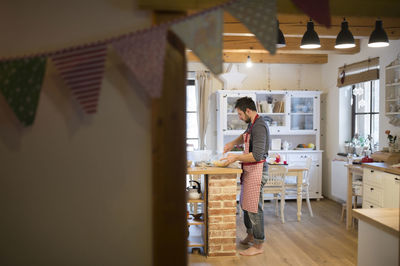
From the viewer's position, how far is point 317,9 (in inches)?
66.8

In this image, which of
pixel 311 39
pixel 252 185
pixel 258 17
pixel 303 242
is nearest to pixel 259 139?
pixel 252 185

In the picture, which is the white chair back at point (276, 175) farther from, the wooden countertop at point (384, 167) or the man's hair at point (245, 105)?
the man's hair at point (245, 105)

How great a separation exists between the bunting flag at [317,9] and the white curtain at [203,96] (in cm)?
483

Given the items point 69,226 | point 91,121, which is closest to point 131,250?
point 69,226

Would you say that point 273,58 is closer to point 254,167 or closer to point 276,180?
point 276,180

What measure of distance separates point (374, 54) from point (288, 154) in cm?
209

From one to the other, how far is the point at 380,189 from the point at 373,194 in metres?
0.16

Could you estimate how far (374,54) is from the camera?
5.32 m

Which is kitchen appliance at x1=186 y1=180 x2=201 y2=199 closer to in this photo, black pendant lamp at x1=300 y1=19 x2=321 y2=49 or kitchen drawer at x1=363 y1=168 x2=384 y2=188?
black pendant lamp at x1=300 y1=19 x2=321 y2=49

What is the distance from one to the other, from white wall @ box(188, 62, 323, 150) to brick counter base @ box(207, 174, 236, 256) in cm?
300

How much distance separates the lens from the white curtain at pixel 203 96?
256 inches

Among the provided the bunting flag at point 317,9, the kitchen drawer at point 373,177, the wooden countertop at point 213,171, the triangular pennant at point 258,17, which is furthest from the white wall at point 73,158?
the kitchen drawer at point 373,177

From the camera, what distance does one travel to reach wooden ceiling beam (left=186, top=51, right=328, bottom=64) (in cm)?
632

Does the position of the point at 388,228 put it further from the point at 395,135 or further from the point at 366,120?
the point at 366,120
